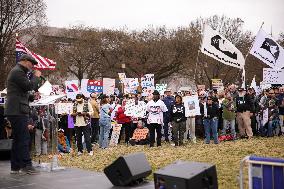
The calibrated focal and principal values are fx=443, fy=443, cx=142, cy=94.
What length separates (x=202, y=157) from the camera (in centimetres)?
1227

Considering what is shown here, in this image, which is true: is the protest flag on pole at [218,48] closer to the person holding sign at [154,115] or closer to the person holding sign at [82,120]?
the person holding sign at [154,115]

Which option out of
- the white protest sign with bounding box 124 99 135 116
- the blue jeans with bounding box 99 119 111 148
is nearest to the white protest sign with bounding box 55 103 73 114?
the blue jeans with bounding box 99 119 111 148

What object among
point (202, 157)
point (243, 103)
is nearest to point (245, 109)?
point (243, 103)

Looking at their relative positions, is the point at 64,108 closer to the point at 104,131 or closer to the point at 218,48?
the point at 104,131

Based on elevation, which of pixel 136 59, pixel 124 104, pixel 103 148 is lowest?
pixel 103 148

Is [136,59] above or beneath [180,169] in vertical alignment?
above

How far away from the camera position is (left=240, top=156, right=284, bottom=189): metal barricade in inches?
211

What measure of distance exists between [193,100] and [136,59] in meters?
34.3

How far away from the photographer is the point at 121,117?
1825cm

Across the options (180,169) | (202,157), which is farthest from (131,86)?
(180,169)

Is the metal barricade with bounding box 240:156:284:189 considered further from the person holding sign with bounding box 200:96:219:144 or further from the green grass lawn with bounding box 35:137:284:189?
the person holding sign with bounding box 200:96:219:144

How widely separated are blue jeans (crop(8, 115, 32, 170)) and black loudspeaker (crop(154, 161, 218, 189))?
3.71 m

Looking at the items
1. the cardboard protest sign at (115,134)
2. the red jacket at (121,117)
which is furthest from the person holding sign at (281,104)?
the cardboard protest sign at (115,134)

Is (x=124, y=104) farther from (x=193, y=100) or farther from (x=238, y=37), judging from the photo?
(x=238, y=37)
